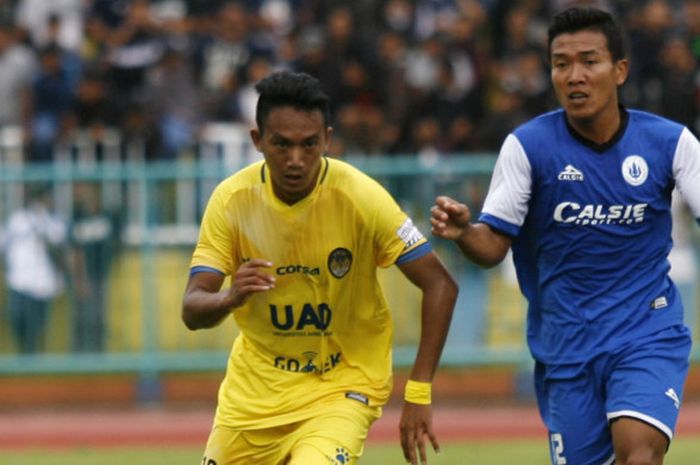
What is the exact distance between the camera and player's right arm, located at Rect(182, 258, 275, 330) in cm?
614

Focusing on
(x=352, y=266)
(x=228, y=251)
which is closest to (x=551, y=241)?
(x=352, y=266)

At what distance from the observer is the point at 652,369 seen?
257 inches

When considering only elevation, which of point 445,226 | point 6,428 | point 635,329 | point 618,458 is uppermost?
point 445,226

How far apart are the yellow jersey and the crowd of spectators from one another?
276 inches

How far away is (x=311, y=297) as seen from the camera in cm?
681

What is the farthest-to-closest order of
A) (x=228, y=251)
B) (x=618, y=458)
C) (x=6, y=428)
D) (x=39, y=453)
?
(x=6, y=428), (x=39, y=453), (x=228, y=251), (x=618, y=458)

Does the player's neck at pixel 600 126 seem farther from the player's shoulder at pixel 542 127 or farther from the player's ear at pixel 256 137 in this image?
the player's ear at pixel 256 137

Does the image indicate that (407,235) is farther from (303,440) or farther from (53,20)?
(53,20)

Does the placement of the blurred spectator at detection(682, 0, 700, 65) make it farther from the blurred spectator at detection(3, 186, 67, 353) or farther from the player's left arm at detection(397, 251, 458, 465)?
the player's left arm at detection(397, 251, 458, 465)

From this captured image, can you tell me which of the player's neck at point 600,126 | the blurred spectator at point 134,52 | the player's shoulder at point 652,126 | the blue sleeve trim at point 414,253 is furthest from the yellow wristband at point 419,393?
the blurred spectator at point 134,52

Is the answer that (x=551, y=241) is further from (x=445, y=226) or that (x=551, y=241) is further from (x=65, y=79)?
(x=65, y=79)

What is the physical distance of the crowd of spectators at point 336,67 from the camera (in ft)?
46.5

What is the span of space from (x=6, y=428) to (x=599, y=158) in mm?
7718

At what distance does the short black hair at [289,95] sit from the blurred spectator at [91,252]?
7105 mm
